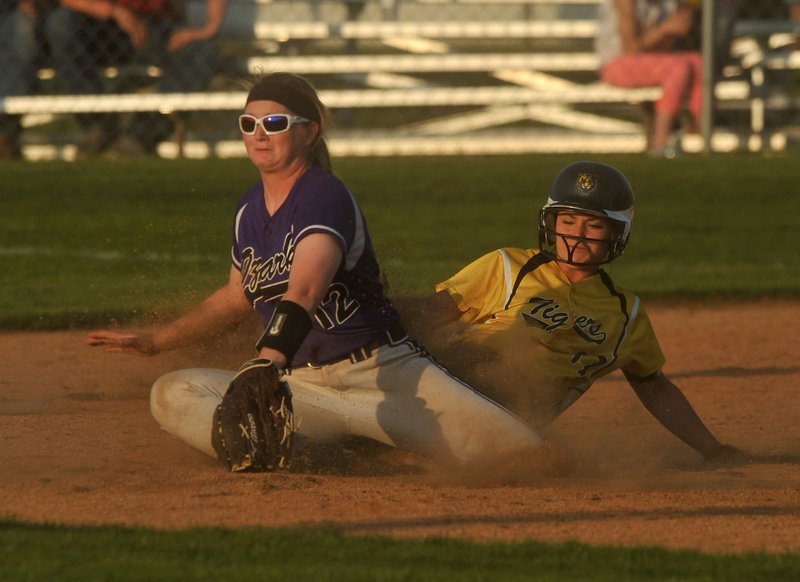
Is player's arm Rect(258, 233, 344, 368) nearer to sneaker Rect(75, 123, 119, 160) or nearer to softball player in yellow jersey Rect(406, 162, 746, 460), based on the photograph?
softball player in yellow jersey Rect(406, 162, 746, 460)

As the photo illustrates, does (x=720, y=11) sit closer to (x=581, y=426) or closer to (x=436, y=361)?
(x=581, y=426)

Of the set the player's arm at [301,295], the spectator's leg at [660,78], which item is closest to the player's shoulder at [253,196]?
the player's arm at [301,295]

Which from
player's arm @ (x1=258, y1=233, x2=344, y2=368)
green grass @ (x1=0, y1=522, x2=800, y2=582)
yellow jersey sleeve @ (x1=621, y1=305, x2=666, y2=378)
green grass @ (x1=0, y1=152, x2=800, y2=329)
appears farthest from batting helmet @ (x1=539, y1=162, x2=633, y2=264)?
green grass @ (x1=0, y1=152, x2=800, y2=329)

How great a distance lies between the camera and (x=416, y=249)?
35.8 ft

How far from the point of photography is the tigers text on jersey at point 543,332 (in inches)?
209

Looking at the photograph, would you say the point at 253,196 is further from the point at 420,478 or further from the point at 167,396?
the point at 420,478

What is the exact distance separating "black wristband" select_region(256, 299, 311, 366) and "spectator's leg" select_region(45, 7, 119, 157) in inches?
404

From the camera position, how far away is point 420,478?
504 cm

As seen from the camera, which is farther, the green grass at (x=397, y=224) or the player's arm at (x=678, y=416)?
the green grass at (x=397, y=224)

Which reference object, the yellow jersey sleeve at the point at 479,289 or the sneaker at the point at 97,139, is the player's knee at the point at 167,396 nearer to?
the yellow jersey sleeve at the point at 479,289

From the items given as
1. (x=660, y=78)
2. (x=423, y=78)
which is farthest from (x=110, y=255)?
(x=423, y=78)

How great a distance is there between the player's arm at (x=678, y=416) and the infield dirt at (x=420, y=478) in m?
0.08

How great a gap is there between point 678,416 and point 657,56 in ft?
32.2

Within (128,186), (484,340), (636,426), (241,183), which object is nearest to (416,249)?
(241,183)
